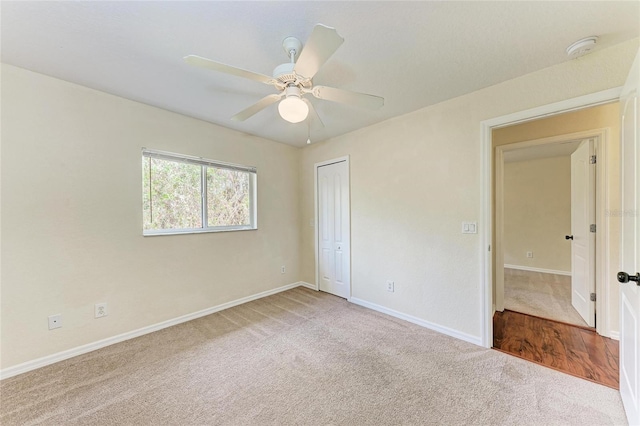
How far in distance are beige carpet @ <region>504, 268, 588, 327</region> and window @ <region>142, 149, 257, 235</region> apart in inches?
154

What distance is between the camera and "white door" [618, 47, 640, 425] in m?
1.24

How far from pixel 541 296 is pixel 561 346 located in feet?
5.31

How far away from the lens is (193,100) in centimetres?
241

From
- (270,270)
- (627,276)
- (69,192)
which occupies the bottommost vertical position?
(270,270)

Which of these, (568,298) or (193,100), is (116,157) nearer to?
(193,100)

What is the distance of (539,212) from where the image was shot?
16.0 feet

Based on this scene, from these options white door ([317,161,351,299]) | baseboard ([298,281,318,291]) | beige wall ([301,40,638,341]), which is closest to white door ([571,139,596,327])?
beige wall ([301,40,638,341])

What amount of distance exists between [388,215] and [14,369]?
363cm

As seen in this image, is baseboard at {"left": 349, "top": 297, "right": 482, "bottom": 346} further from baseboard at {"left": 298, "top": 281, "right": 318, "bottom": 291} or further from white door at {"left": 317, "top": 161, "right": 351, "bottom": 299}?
baseboard at {"left": 298, "top": 281, "right": 318, "bottom": 291}

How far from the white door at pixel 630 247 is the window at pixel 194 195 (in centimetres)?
348

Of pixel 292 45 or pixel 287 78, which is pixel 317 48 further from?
pixel 292 45

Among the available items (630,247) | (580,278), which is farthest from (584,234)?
(630,247)

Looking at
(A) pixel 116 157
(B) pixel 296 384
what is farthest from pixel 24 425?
(A) pixel 116 157

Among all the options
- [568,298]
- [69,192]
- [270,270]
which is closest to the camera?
[69,192]
